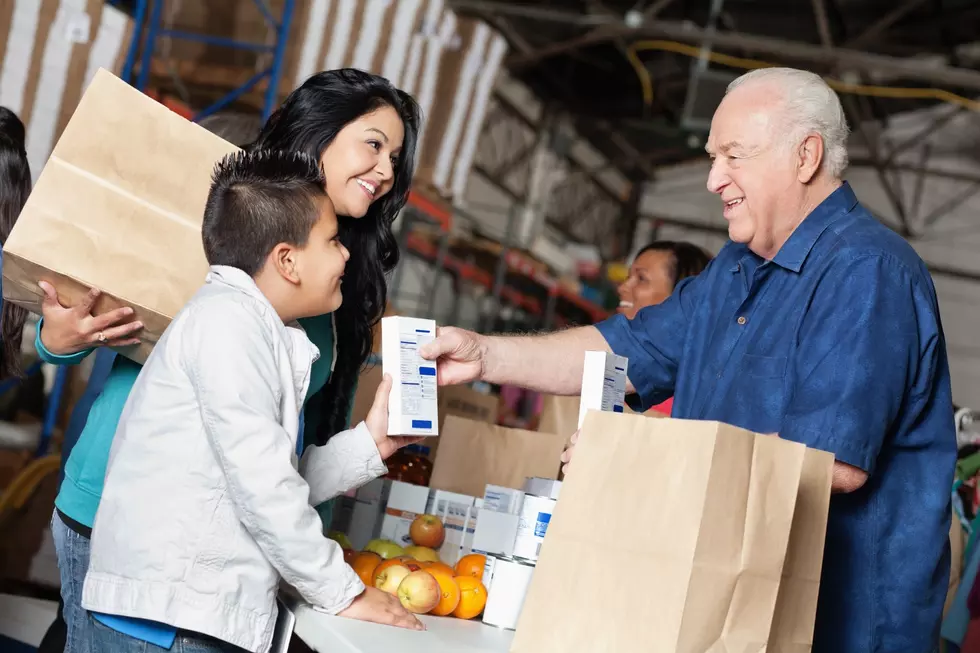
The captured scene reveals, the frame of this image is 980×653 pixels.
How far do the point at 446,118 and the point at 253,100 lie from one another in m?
1.49

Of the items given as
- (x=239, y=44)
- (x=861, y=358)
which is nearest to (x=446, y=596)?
(x=861, y=358)

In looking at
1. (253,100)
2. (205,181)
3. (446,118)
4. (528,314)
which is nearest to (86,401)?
(205,181)

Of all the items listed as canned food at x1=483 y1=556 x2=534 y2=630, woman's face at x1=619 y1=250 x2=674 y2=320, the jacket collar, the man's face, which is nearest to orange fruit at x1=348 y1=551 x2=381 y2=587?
canned food at x1=483 y1=556 x2=534 y2=630

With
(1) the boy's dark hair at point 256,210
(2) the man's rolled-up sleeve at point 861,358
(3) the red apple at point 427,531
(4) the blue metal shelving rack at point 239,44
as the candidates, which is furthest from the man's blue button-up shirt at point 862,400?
(4) the blue metal shelving rack at point 239,44

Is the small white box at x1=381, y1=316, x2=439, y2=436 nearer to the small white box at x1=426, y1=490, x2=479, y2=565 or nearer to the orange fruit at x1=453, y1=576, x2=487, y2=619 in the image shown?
the orange fruit at x1=453, y1=576, x2=487, y2=619

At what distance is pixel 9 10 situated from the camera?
4.03 m

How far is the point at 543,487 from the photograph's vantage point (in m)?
2.13

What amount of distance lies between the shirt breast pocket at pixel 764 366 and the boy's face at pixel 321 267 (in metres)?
0.77

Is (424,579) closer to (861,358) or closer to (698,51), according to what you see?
(861,358)

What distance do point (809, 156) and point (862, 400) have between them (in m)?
0.56

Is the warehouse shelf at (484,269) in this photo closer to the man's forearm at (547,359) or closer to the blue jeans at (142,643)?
the man's forearm at (547,359)

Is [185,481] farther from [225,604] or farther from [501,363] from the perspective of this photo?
[501,363]

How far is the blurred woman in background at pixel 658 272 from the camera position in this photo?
3.82 meters

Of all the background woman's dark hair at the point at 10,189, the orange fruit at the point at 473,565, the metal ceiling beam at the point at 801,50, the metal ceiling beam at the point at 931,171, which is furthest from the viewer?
the metal ceiling beam at the point at 931,171
